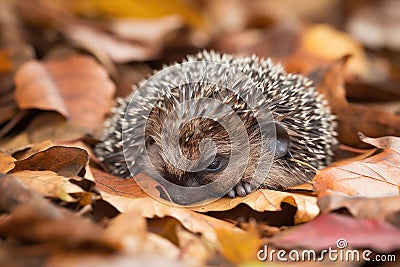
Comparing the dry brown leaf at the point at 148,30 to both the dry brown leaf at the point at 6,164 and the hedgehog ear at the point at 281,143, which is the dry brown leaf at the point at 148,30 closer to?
the hedgehog ear at the point at 281,143

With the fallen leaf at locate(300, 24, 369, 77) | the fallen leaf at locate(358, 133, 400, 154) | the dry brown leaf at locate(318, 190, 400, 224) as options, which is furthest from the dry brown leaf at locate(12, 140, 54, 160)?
the fallen leaf at locate(300, 24, 369, 77)

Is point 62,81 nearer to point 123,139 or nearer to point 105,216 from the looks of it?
point 123,139

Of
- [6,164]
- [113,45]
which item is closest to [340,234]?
[6,164]

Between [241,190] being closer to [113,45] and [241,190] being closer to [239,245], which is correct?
[239,245]

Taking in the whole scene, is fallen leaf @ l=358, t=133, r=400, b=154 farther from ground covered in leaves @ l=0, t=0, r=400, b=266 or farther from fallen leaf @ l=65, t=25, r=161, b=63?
fallen leaf @ l=65, t=25, r=161, b=63

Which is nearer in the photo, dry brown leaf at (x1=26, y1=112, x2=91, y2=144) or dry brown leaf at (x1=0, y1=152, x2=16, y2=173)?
dry brown leaf at (x1=0, y1=152, x2=16, y2=173)

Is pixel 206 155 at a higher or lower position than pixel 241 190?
higher

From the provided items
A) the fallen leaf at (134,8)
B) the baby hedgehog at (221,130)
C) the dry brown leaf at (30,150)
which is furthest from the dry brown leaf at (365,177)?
the fallen leaf at (134,8)
